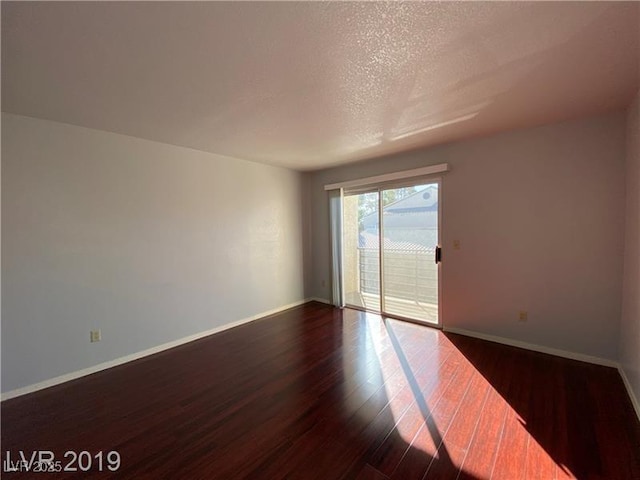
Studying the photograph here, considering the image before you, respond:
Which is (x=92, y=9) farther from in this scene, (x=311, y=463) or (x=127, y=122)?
(x=311, y=463)

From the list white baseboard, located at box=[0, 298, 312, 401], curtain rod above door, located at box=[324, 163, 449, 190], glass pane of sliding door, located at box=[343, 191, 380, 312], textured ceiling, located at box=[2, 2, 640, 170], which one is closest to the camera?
textured ceiling, located at box=[2, 2, 640, 170]

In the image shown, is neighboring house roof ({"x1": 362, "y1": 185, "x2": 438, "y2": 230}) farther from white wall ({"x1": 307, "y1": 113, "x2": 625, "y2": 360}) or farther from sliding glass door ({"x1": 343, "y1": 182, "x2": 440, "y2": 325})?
white wall ({"x1": 307, "y1": 113, "x2": 625, "y2": 360})

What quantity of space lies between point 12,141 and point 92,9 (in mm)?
1856

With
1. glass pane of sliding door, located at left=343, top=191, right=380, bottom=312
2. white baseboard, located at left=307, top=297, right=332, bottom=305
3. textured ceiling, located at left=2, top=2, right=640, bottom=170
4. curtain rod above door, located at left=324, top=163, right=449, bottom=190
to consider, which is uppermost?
textured ceiling, located at left=2, top=2, right=640, bottom=170

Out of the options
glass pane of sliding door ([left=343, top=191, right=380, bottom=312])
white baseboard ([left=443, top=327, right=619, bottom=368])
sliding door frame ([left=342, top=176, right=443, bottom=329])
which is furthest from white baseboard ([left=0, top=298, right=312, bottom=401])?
white baseboard ([left=443, top=327, right=619, bottom=368])

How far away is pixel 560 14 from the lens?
1330mm

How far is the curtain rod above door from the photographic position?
345 centimetres

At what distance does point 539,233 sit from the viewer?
2.87m

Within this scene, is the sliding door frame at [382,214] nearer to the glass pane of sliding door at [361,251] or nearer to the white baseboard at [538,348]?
the glass pane of sliding door at [361,251]

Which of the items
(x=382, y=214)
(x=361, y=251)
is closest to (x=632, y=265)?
(x=382, y=214)

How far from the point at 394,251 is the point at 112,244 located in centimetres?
348

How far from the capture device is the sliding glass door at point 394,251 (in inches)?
147

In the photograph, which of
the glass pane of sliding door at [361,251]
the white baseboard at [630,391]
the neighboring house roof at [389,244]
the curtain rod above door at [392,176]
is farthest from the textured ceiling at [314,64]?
the white baseboard at [630,391]

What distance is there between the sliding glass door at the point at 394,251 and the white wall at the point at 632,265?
1.66 metres
